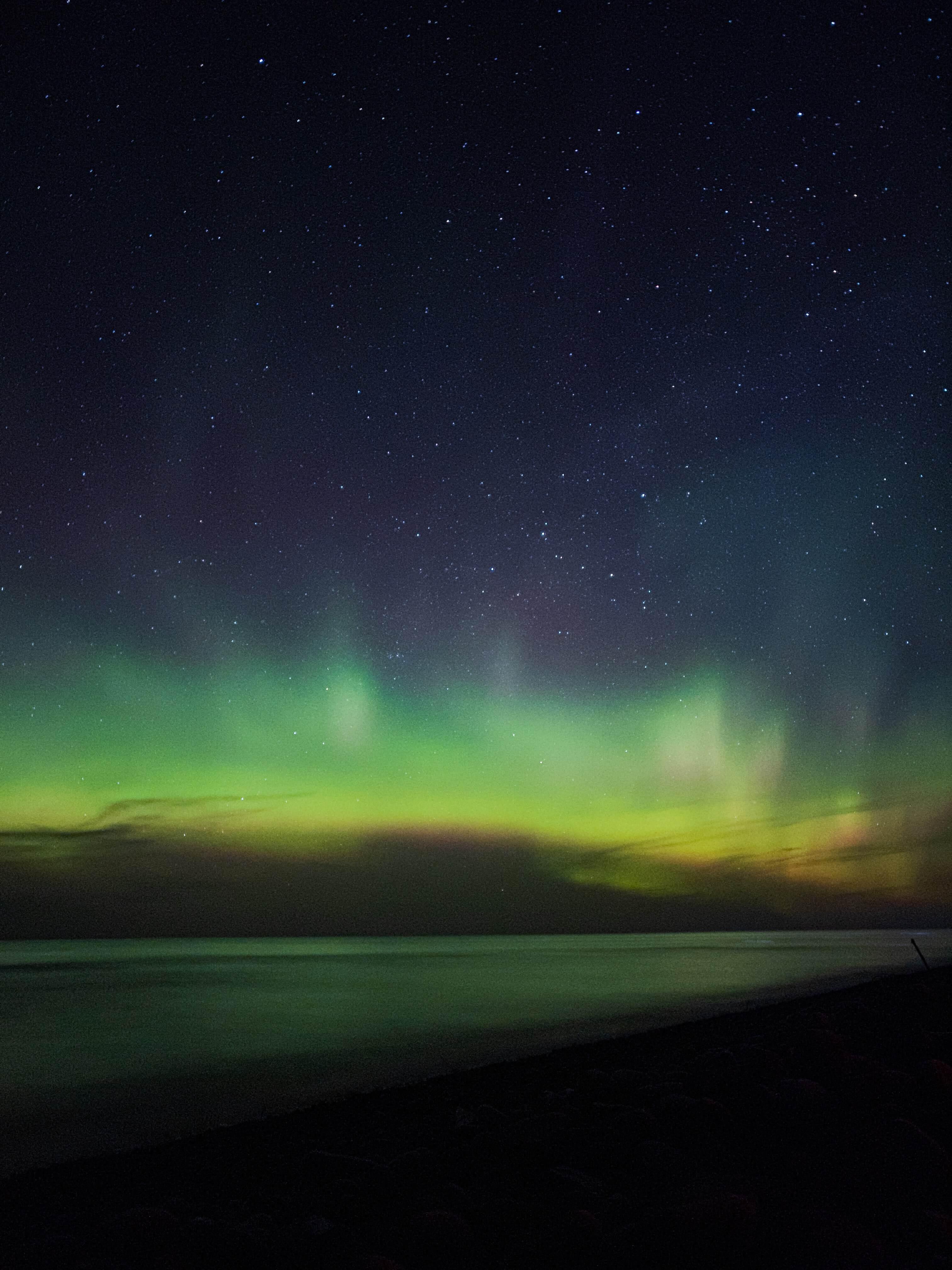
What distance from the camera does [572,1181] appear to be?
4926 millimetres

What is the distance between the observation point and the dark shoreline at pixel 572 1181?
12.3 feet

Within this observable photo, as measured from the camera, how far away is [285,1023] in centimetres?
2286

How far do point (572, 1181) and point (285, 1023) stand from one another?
1989 centimetres

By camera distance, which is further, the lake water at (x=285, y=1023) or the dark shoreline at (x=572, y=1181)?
the lake water at (x=285, y=1023)

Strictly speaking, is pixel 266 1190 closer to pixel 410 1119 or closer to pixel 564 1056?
pixel 410 1119

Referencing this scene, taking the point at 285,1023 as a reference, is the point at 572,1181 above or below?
below

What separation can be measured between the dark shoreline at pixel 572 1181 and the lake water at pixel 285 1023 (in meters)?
3.07

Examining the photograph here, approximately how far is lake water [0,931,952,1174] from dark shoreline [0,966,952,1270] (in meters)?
3.07

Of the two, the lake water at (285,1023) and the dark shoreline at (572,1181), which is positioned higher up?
the lake water at (285,1023)

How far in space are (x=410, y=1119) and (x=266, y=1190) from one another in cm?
302

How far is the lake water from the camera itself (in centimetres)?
1220

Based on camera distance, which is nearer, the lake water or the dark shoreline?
the dark shoreline

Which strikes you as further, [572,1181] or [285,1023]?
[285,1023]

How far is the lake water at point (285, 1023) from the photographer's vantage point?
12.2 meters
